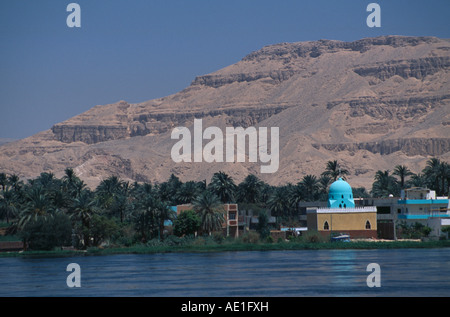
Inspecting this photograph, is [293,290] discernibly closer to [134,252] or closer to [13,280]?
[13,280]

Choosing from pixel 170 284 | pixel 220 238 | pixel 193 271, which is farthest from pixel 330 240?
pixel 170 284

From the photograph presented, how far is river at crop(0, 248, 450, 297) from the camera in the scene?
2338 inches

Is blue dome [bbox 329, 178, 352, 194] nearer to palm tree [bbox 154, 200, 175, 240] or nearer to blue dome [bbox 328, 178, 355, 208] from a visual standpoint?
blue dome [bbox 328, 178, 355, 208]

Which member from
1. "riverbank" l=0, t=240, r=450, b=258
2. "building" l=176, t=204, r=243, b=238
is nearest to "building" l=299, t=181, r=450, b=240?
"riverbank" l=0, t=240, r=450, b=258

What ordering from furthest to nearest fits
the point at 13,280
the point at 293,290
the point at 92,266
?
the point at 92,266 < the point at 13,280 < the point at 293,290

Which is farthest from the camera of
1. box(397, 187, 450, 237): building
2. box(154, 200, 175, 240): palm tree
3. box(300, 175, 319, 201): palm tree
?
box(300, 175, 319, 201): palm tree

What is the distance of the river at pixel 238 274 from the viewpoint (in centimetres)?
5938

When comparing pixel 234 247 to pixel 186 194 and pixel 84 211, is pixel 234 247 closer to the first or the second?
pixel 84 211

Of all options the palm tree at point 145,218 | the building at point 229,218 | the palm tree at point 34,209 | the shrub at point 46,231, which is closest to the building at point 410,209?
the building at point 229,218

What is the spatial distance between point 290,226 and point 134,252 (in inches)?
1139

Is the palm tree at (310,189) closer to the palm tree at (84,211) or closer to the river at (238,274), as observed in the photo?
the river at (238,274)

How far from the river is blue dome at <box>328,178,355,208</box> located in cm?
1223
